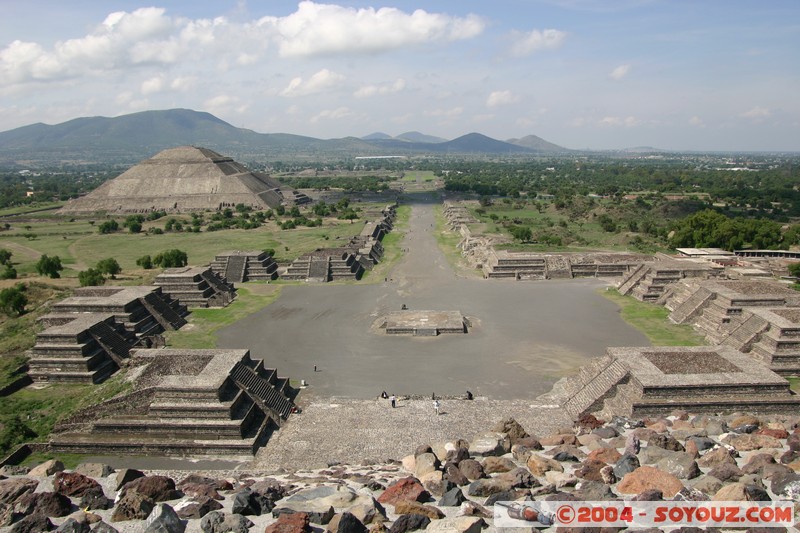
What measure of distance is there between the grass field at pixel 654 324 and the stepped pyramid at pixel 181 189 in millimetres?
79560

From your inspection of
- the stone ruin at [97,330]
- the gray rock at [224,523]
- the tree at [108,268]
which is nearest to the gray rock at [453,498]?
the gray rock at [224,523]

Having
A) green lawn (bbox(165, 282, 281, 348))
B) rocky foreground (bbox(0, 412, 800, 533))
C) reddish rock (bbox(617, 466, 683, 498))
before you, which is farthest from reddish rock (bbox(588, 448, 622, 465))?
green lawn (bbox(165, 282, 281, 348))

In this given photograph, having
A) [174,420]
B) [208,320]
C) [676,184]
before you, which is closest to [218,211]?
[208,320]

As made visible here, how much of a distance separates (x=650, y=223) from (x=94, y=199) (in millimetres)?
103743

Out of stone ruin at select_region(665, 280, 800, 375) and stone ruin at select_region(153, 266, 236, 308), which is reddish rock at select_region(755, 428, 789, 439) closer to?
stone ruin at select_region(665, 280, 800, 375)

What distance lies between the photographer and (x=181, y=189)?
370 feet

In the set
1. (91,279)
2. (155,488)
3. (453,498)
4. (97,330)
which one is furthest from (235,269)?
(453,498)

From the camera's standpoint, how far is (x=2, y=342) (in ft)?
100

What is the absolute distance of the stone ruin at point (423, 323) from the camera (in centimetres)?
3509

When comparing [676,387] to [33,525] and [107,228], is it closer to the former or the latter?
[33,525]

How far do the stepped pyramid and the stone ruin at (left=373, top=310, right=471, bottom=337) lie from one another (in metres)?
75.5

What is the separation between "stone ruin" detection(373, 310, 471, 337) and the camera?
115 ft

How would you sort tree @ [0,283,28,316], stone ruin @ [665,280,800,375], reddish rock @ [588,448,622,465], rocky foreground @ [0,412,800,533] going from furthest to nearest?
1. tree @ [0,283,28,316]
2. stone ruin @ [665,280,800,375]
3. reddish rock @ [588,448,622,465]
4. rocky foreground @ [0,412,800,533]

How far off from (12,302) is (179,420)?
77.9 ft
